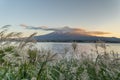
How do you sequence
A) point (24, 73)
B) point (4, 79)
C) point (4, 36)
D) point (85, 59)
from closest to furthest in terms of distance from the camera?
point (4, 79)
point (24, 73)
point (4, 36)
point (85, 59)

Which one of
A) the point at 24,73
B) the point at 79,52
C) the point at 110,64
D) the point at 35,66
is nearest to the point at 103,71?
the point at 110,64

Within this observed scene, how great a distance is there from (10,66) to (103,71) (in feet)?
4.17

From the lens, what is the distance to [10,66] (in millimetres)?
3834

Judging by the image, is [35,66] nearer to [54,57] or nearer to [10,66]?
[10,66]

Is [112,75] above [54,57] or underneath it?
underneath

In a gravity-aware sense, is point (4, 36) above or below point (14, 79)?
above

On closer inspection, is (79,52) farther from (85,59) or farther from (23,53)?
(23,53)


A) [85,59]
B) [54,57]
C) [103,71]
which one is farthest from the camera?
[85,59]

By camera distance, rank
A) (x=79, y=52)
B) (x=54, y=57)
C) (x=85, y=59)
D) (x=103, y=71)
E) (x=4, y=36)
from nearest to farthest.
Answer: (x=54, y=57)
(x=4, y=36)
(x=103, y=71)
(x=85, y=59)
(x=79, y=52)

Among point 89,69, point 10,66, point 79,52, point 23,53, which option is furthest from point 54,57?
point 79,52

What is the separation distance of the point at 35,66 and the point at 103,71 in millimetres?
933

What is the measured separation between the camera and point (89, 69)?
4734mm

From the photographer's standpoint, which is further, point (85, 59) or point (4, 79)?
point (85, 59)

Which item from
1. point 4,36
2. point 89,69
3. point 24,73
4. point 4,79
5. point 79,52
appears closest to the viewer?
point 4,79
